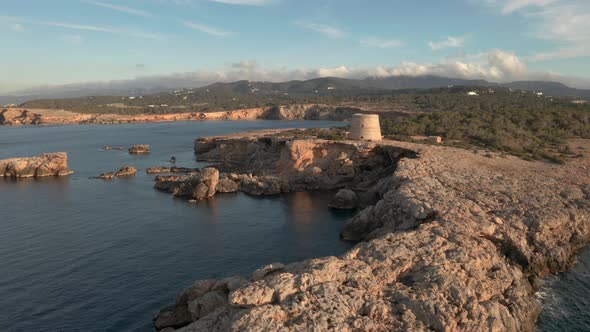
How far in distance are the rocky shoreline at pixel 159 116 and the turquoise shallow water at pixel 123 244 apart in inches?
4582

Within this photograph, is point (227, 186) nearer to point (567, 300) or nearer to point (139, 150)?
point (567, 300)

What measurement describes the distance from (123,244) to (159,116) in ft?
531

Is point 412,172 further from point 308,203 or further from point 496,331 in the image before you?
point 496,331

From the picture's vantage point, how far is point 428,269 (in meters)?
22.8

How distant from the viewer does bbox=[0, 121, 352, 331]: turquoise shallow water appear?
2644cm

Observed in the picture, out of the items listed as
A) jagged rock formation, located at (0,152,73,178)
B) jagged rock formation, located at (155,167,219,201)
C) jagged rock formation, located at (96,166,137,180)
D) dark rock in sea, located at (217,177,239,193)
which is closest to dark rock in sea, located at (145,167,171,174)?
jagged rock formation, located at (96,166,137,180)

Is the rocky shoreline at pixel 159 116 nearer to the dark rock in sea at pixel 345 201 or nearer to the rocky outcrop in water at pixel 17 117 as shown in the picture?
the rocky outcrop in water at pixel 17 117

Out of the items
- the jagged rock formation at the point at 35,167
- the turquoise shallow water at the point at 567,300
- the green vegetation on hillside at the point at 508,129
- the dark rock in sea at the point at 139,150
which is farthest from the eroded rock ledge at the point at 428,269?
the dark rock in sea at the point at 139,150

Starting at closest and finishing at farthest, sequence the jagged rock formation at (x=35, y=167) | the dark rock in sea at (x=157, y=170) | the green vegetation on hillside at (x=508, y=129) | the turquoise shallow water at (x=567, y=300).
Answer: the turquoise shallow water at (x=567, y=300) < the green vegetation on hillside at (x=508, y=129) < the jagged rock formation at (x=35, y=167) < the dark rock in sea at (x=157, y=170)

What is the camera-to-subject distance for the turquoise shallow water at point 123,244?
2644cm

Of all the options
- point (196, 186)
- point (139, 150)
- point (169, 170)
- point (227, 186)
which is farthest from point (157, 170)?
point (139, 150)

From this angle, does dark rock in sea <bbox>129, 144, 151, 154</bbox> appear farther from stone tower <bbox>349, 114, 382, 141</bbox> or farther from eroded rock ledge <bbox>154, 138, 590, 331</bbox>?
eroded rock ledge <bbox>154, 138, 590, 331</bbox>

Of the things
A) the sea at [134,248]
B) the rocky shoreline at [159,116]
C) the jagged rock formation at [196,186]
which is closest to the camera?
the sea at [134,248]

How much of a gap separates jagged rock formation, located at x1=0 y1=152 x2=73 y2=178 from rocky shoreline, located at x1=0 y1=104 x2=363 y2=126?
10999 cm
